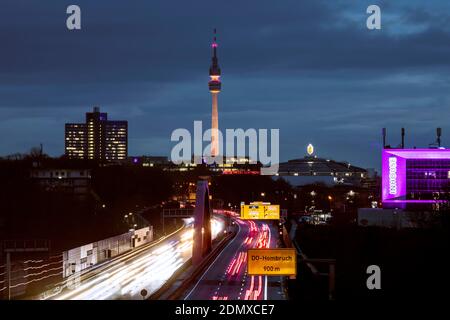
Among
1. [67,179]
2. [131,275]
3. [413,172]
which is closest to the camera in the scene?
[131,275]

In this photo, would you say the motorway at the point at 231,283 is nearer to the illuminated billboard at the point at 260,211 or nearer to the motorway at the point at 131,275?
the motorway at the point at 131,275

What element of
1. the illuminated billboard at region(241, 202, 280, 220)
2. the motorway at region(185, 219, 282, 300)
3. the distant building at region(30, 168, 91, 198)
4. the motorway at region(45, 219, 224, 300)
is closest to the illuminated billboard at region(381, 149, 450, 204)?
the motorway at region(45, 219, 224, 300)

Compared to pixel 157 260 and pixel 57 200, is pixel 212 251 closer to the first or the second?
pixel 157 260

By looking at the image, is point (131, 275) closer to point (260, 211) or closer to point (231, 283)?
point (231, 283)

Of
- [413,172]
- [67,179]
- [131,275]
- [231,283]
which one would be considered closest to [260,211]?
[131,275]

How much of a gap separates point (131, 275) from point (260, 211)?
23.0m

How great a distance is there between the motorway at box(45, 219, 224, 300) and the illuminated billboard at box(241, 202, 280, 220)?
5.66m

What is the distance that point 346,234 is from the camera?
79188 mm

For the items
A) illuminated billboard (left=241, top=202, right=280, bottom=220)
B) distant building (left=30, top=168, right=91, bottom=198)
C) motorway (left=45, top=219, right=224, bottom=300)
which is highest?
distant building (left=30, top=168, right=91, bottom=198)

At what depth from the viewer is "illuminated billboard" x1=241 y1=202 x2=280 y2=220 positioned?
225 feet

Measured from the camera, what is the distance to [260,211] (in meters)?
69.6

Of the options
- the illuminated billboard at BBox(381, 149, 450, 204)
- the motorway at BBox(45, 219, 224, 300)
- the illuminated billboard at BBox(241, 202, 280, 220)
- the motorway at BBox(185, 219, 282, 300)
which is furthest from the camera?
the illuminated billboard at BBox(381, 149, 450, 204)

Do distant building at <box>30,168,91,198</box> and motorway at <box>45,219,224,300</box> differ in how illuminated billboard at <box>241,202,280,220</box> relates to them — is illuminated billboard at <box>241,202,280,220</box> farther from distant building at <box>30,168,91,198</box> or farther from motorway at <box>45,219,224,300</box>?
distant building at <box>30,168,91,198</box>
